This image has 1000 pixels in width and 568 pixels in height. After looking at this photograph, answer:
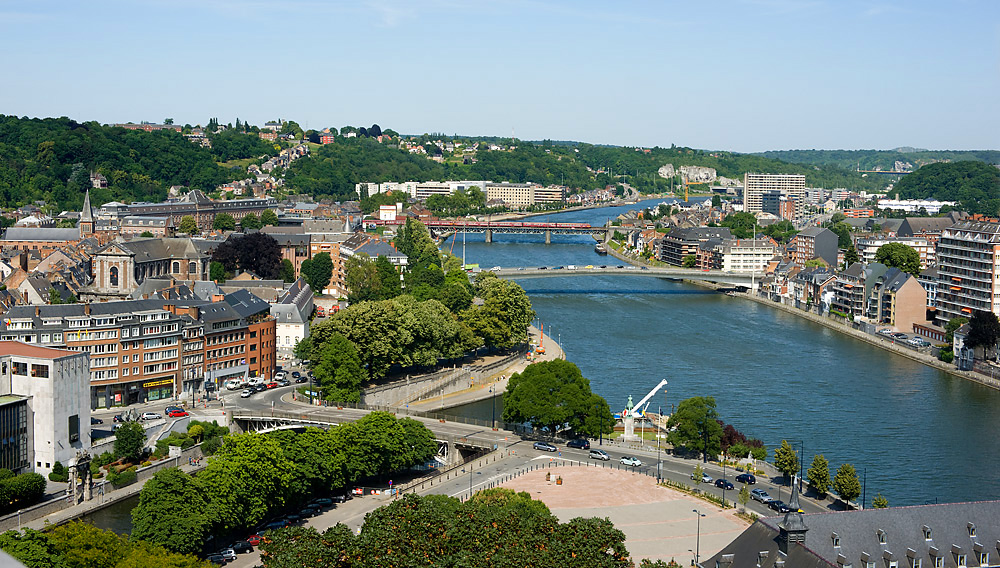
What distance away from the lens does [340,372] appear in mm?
24016

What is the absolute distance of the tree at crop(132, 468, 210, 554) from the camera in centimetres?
1541

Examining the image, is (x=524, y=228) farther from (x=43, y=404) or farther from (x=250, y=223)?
(x=43, y=404)

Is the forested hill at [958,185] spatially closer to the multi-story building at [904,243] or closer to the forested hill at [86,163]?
the multi-story building at [904,243]

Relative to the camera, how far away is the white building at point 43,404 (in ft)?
62.8

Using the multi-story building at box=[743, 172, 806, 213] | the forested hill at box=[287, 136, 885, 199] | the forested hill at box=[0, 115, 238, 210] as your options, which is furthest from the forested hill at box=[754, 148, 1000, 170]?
the forested hill at box=[0, 115, 238, 210]

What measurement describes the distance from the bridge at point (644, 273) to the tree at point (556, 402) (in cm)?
2190

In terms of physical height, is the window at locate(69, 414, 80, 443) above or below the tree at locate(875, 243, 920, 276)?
below

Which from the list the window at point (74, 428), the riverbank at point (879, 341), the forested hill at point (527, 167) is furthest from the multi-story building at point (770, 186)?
the window at point (74, 428)

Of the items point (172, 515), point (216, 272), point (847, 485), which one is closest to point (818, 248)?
point (216, 272)

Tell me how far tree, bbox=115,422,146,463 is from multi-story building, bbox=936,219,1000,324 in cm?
2365

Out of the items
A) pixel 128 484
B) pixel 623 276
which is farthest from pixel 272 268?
pixel 128 484

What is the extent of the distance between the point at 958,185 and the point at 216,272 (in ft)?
202

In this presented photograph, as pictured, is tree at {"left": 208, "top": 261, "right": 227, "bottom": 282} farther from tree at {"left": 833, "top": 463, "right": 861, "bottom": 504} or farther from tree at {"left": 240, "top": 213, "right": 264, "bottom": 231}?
tree at {"left": 833, "top": 463, "right": 861, "bottom": 504}

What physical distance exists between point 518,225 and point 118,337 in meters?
46.5
